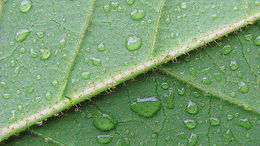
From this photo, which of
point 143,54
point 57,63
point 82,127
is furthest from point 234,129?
point 57,63

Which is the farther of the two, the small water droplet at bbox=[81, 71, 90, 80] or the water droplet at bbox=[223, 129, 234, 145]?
the water droplet at bbox=[223, 129, 234, 145]

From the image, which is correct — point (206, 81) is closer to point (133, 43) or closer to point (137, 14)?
point (133, 43)

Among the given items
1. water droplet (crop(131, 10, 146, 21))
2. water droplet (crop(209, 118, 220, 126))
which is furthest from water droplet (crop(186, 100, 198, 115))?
water droplet (crop(131, 10, 146, 21))

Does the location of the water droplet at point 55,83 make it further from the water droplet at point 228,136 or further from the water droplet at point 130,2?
the water droplet at point 228,136

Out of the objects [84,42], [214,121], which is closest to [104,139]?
[84,42]

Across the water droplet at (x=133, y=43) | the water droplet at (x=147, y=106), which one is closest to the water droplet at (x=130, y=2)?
the water droplet at (x=133, y=43)

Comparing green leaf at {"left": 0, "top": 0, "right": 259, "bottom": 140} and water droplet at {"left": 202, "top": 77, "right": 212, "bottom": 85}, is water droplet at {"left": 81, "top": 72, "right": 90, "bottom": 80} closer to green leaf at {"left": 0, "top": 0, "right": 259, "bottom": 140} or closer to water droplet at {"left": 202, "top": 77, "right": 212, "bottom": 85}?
green leaf at {"left": 0, "top": 0, "right": 259, "bottom": 140}

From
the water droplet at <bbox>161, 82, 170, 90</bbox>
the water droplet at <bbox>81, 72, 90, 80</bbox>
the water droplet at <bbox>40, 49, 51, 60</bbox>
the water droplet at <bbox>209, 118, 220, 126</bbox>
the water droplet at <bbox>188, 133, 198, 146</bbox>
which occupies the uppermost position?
the water droplet at <bbox>40, 49, 51, 60</bbox>
